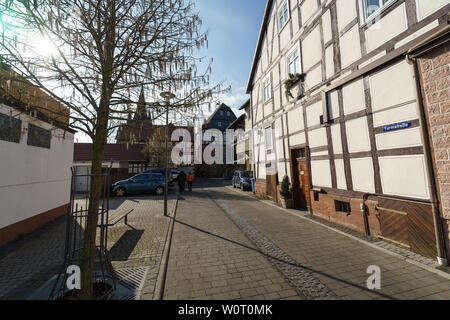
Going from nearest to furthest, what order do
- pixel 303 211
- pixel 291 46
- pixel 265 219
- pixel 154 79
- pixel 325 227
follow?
1. pixel 154 79
2. pixel 325 227
3. pixel 265 219
4. pixel 303 211
5. pixel 291 46

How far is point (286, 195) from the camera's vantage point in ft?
29.7

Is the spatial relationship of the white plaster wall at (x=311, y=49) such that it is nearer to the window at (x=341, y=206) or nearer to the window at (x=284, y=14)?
the window at (x=284, y=14)

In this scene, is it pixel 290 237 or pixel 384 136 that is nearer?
pixel 384 136

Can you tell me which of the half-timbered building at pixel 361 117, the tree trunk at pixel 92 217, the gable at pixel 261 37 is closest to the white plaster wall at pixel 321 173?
the half-timbered building at pixel 361 117

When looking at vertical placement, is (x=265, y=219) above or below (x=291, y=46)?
below

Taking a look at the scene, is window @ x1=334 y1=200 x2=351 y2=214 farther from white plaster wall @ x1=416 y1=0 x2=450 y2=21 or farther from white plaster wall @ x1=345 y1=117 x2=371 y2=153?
white plaster wall @ x1=416 y1=0 x2=450 y2=21

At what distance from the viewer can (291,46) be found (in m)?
9.03

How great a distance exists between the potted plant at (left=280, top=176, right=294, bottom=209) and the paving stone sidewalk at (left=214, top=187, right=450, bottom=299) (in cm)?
255

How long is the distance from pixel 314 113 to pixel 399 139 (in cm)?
330

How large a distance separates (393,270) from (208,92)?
4.61 meters

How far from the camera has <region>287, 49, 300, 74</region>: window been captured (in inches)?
342

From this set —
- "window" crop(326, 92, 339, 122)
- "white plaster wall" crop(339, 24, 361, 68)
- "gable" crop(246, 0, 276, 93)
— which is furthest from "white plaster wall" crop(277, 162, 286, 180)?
"gable" crop(246, 0, 276, 93)
